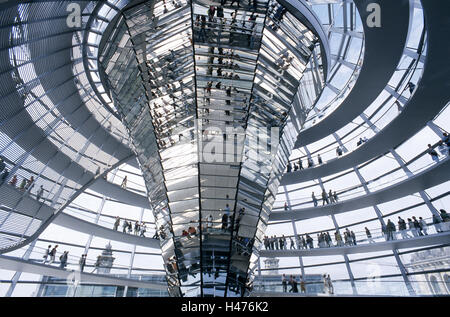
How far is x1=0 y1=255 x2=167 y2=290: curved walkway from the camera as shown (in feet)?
47.6

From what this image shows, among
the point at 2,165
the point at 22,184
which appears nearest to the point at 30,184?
the point at 22,184

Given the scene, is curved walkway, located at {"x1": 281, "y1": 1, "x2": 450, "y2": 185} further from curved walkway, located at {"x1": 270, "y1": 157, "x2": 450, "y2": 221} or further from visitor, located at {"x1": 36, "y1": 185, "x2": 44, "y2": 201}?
visitor, located at {"x1": 36, "y1": 185, "x2": 44, "y2": 201}

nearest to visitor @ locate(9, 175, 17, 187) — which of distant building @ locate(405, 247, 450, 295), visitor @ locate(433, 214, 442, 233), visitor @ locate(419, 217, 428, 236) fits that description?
distant building @ locate(405, 247, 450, 295)

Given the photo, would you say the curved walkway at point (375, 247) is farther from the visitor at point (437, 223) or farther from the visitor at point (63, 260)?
the visitor at point (63, 260)

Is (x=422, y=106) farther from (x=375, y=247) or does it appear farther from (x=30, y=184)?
(x=30, y=184)

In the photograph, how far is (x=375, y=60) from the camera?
14.1 meters

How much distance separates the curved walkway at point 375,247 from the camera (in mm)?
15336

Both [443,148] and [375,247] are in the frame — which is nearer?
[443,148]

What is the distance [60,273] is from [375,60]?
1957 cm

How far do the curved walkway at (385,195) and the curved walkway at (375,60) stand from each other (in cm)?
487

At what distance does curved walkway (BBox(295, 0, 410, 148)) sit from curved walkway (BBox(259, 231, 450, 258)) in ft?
25.6

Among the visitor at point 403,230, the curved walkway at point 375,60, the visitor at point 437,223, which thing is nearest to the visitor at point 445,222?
the visitor at point 437,223

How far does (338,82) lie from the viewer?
60.1ft
